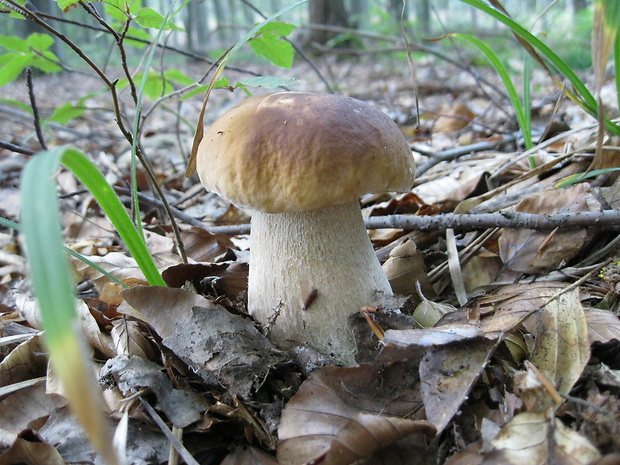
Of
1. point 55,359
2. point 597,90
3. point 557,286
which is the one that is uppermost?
point 597,90

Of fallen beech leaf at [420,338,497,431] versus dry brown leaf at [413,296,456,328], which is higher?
fallen beech leaf at [420,338,497,431]

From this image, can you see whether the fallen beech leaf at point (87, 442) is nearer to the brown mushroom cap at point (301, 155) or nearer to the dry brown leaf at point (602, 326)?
the brown mushroom cap at point (301, 155)

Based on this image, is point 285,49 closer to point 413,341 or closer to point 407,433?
point 413,341

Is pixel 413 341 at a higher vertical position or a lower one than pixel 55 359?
lower

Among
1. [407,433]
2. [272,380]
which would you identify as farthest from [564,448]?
[272,380]

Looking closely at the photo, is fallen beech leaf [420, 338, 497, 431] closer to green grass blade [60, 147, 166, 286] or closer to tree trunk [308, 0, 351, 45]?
green grass blade [60, 147, 166, 286]

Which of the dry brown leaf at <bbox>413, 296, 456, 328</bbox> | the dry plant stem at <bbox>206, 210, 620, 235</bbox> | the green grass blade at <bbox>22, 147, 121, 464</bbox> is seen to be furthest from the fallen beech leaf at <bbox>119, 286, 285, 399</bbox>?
the dry plant stem at <bbox>206, 210, 620, 235</bbox>

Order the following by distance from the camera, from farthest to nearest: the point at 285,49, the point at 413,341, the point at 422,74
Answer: the point at 422,74, the point at 285,49, the point at 413,341
